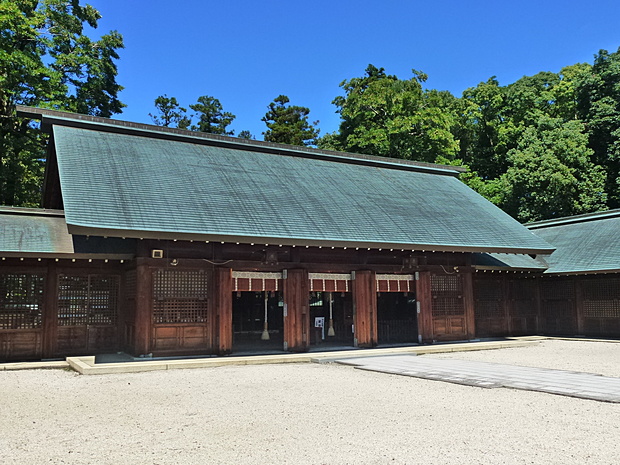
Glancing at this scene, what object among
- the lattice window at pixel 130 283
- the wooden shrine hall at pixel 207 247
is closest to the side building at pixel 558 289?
the wooden shrine hall at pixel 207 247

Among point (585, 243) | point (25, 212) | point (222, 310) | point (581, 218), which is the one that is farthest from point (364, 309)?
point (581, 218)

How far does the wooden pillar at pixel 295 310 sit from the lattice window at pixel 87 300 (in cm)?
423

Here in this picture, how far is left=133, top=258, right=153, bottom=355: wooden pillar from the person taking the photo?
11984 millimetres

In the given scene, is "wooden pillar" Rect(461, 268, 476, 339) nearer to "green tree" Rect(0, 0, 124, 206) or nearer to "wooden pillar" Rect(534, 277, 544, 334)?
"wooden pillar" Rect(534, 277, 544, 334)

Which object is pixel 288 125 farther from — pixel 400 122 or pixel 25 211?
pixel 25 211

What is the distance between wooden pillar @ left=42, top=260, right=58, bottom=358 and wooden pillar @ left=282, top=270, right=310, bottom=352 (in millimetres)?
5402

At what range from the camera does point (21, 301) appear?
12.2 meters

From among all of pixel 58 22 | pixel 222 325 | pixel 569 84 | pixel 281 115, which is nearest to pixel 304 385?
pixel 222 325

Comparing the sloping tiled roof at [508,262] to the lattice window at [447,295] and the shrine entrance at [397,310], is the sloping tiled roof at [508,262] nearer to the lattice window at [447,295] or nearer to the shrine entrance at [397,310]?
the lattice window at [447,295]

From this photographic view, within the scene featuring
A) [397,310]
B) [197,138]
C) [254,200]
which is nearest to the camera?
[254,200]

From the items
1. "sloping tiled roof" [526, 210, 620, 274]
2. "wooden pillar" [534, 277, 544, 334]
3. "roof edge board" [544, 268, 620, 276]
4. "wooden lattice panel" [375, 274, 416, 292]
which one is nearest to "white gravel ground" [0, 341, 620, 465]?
"wooden lattice panel" [375, 274, 416, 292]

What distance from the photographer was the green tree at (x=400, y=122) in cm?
3216

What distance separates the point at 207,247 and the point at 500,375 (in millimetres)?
7144

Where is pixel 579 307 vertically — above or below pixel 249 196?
below
